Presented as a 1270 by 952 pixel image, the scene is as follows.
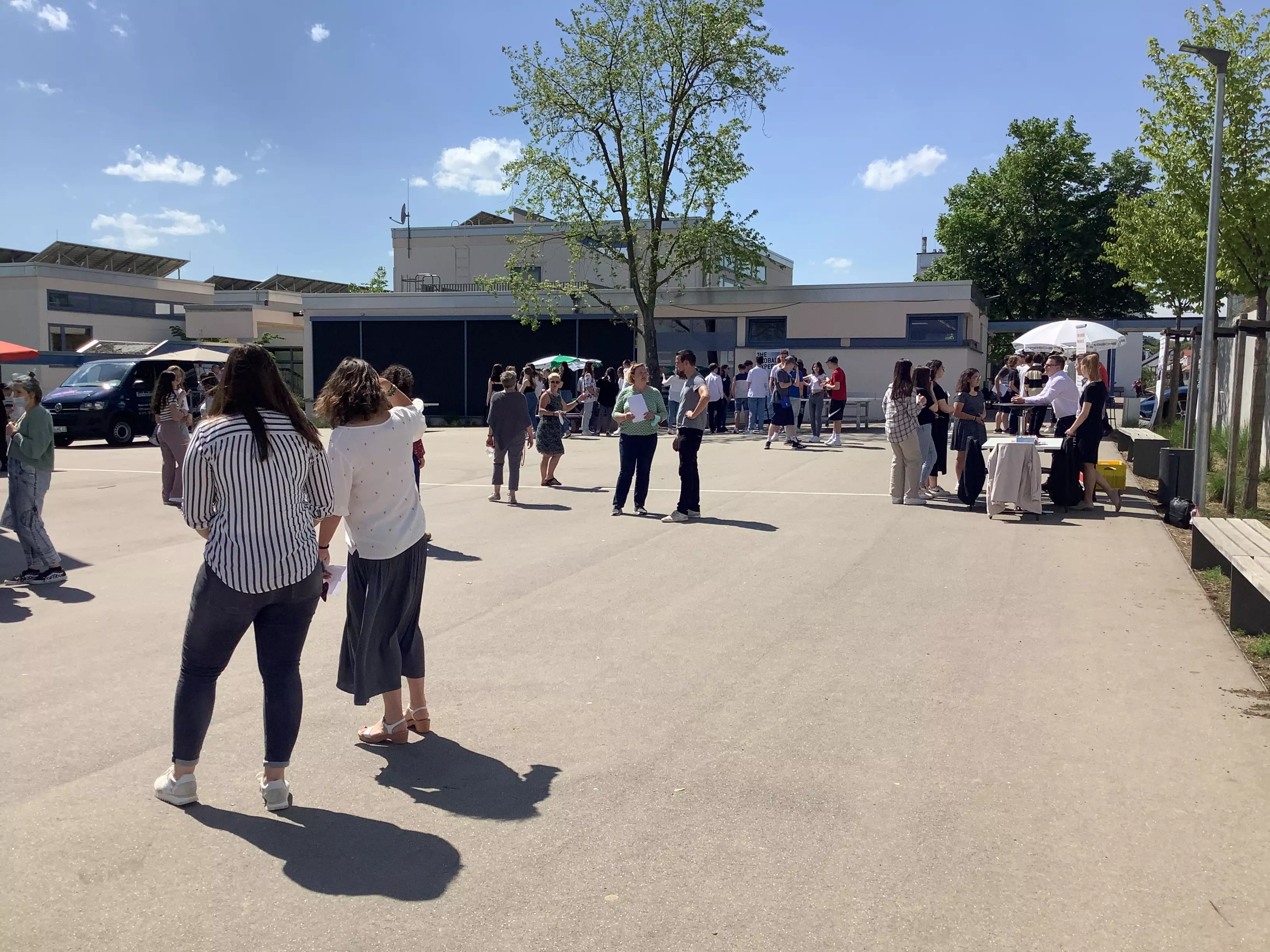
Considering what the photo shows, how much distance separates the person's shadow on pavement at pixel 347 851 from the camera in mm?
3625

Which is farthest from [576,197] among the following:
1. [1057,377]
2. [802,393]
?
[1057,377]

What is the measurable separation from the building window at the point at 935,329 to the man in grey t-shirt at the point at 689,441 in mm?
20800

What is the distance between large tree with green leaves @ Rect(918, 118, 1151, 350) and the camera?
54.0 m

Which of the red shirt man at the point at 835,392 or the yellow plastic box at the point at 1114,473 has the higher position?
the red shirt man at the point at 835,392

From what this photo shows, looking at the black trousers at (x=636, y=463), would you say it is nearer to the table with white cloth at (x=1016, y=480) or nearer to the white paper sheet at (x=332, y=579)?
the table with white cloth at (x=1016, y=480)

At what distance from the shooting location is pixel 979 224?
56031 mm

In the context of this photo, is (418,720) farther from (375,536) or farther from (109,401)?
(109,401)

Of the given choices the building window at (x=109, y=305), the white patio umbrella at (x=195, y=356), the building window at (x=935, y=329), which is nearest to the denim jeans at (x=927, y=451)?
the white patio umbrella at (x=195, y=356)

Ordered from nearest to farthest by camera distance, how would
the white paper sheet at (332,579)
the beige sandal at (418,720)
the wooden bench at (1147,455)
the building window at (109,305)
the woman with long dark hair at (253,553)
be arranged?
the woman with long dark hair at (253,553)
the white paper sheet at (332,579)
the beige sandal at (418,720)
the wooden bench at (1147,455)
the building window at (109,305)

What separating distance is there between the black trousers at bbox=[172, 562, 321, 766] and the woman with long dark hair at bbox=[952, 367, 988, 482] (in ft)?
33.8

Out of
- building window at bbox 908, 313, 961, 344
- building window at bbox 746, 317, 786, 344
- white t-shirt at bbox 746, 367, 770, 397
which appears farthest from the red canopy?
building window at bbox 908, 313, 961, 344

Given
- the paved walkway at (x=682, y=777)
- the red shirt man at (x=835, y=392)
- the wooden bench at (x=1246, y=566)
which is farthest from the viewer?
the red shirt man at (x=835, y=392)

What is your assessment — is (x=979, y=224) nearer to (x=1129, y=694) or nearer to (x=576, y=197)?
(x=576, y=197)

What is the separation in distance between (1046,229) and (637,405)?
4910 cm
